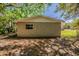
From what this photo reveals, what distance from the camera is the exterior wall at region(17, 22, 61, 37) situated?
1.58 meters

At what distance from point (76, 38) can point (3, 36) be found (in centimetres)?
87

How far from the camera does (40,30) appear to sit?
5.24ft

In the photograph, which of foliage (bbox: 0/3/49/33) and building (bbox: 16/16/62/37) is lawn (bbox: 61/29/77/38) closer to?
building (bbox: 16/16/62/37)

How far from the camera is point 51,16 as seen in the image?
157cm

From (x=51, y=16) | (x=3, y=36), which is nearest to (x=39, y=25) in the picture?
(x=51, y=16)

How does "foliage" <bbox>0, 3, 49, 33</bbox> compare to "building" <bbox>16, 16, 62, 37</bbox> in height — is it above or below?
above

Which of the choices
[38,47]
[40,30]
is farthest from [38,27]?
[38,47]

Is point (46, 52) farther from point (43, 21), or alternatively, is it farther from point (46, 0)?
point (46, 0)

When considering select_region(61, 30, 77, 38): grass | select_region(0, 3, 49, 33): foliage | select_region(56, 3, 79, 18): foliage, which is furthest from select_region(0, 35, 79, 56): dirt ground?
select_region(56, 3, 79, 18): foliage

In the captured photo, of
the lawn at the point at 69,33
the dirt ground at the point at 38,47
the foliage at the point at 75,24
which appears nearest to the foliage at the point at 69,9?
the foliage at the point at 75,24

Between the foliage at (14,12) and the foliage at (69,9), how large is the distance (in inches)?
7.3

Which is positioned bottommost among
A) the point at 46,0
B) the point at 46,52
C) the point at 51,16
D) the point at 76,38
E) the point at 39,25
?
the point at 46,52

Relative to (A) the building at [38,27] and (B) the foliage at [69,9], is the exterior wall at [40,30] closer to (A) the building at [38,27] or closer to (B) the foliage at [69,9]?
(A) the building at [38,27]

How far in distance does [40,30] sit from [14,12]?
1.25 feet
